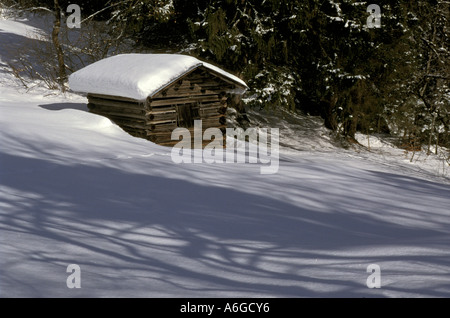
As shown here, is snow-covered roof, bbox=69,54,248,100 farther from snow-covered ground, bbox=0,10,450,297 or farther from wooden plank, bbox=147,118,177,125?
snow-covered ground, bbox=0,10,450,297

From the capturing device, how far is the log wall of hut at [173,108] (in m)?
15.5

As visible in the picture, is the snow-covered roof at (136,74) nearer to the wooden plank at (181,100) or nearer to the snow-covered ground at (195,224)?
the wooden plank at (181,100)

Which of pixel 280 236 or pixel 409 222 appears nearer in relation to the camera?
pixel 280 236

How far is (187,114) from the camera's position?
1631 centimetres

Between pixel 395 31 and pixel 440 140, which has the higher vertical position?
pixel 395 31

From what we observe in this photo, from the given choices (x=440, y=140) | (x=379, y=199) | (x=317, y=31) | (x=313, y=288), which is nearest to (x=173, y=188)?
(x=379, y=199)

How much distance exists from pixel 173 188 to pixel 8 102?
12.2 m

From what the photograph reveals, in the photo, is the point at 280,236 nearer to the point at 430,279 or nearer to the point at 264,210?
the point at 264,210

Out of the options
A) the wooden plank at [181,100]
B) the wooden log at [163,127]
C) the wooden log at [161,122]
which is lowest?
the wooden log at [163,127]

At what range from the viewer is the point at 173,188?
32.8 feet

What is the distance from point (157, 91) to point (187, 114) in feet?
5.85
